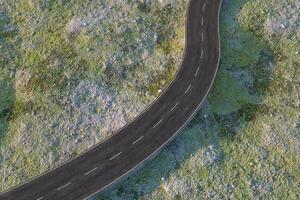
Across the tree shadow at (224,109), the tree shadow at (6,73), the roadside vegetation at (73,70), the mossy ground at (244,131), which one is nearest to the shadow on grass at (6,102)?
the tree shadow at (6,73)

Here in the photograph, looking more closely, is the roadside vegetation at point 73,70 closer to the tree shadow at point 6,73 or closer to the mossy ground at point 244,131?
the tree shadow at point 6,73

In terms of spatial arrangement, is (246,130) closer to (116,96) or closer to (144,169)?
(144,169)

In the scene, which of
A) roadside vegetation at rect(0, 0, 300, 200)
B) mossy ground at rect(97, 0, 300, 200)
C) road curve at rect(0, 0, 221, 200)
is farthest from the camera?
roadside vegetation at rect(0, 0, 300, 200)

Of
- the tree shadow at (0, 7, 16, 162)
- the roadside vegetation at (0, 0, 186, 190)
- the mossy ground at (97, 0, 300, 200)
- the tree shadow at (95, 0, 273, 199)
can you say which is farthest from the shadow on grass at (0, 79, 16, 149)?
the mossy ground at (97, 0, 300, 200)

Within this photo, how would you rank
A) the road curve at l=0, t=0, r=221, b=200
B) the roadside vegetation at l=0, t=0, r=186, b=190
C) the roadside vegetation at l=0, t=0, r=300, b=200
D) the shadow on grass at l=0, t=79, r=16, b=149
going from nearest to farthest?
1. the road curve at l=0, t=0, r=221, b=200
2. the roadside vegetation at l=0, t=0, r=300, b=200
3. the roadside vegetation at l=0, t=0, r=186, b=190
4. the shadow on grass at l=0, t=79, r=16, b=149

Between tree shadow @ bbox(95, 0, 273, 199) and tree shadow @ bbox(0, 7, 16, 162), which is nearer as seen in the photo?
tree shadow @ bbox(95, 0, 273, 199)

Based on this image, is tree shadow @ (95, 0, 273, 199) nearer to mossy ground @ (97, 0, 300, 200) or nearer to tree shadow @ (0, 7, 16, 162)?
mossy ground @ (97, 0, 300, 200)
